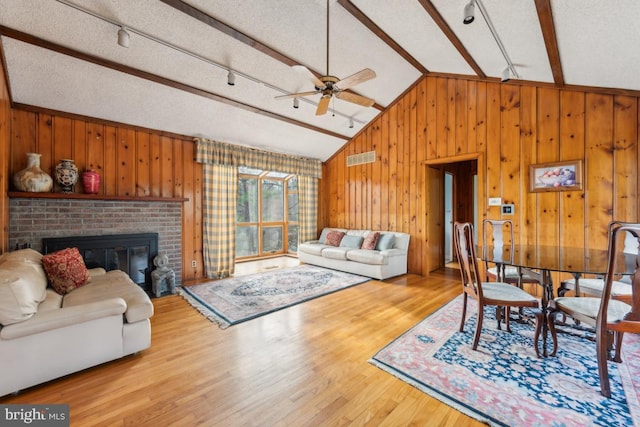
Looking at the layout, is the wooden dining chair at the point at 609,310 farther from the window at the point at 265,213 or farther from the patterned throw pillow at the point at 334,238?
the window at the point at 265,213

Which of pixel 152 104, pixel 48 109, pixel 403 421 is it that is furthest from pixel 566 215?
pixel 48 109


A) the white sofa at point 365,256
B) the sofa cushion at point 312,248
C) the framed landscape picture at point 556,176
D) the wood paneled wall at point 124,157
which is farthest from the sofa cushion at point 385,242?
the wood paneled wall at point 124,157

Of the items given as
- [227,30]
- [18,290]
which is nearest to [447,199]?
[227,30]

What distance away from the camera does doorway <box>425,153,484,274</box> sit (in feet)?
15.8

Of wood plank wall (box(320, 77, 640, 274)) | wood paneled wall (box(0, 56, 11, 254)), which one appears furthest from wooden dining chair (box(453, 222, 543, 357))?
wood paneled wall (box(0, 56, 11, 254))

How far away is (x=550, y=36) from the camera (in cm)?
252

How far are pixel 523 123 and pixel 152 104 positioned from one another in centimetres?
512

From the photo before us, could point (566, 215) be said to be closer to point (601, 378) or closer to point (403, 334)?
point (601, 378)

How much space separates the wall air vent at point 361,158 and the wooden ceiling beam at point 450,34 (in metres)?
2.23

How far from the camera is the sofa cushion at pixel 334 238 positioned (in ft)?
18.5

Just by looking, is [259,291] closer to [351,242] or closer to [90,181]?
[351,242]

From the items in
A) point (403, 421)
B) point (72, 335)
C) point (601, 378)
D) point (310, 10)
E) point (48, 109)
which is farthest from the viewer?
point (48, 109)

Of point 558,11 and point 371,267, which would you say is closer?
point 558,11

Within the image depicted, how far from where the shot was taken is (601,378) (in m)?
1.72
